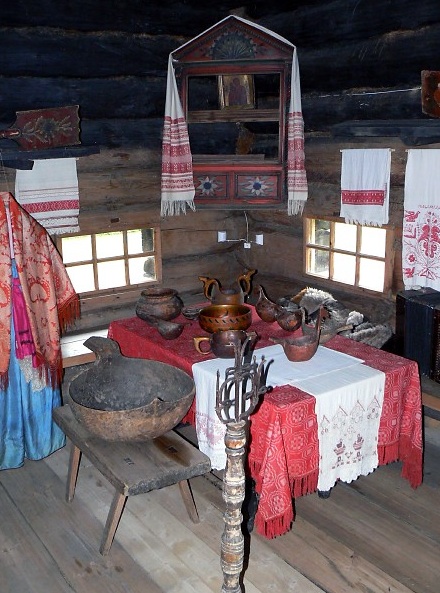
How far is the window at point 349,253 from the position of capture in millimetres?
5297

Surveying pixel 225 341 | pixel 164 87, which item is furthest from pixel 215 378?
pixel 164 87

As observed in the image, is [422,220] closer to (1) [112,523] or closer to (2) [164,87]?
(2) [164,87]

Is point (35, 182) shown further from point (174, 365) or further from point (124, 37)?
point (174, 365)

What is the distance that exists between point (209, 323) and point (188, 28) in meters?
3.17

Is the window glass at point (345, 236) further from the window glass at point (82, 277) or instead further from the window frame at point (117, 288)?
the window glass at point (82, 277)

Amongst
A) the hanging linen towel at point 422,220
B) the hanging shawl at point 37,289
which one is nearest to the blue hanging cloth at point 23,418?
the hanging shawl at point 37,289

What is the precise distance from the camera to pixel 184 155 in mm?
5336

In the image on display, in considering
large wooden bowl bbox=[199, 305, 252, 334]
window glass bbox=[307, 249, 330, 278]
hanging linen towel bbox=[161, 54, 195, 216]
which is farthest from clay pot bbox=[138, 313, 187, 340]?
window glass bbox=[307, 249, 330, 278]

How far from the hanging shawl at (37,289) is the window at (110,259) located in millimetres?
1381

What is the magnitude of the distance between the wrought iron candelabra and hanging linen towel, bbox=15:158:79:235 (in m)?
3.39

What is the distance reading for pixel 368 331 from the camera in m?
5.00

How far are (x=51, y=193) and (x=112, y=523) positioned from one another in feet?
9.89

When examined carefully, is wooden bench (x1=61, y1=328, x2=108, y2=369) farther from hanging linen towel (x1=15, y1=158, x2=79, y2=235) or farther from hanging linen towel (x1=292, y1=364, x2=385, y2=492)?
hanging linen towel (x1=292, y1=364, x2=385, y2=492)

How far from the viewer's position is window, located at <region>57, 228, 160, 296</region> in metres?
5.72
